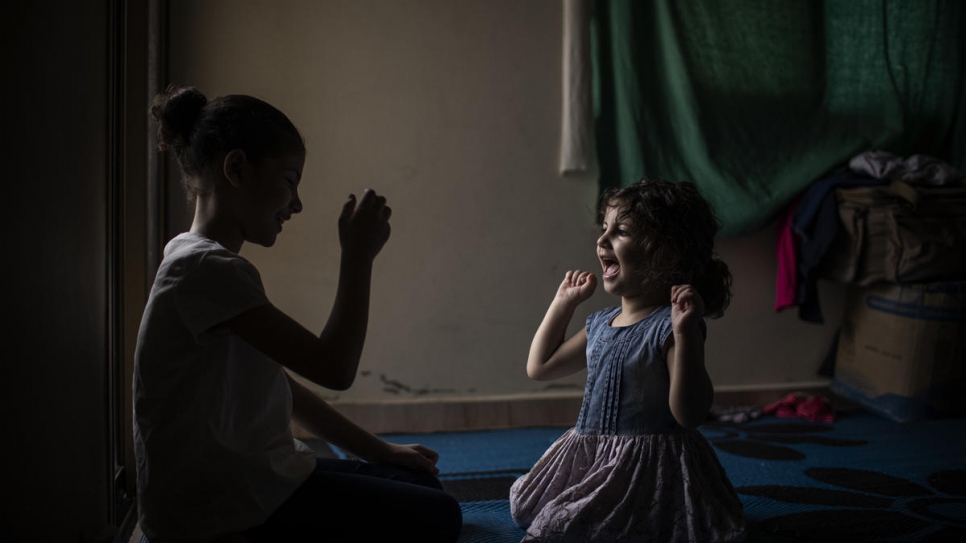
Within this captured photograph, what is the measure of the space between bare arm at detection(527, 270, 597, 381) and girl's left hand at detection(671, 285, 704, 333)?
0.95 feet

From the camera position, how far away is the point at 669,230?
1.54m

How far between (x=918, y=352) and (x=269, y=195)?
2.27 m

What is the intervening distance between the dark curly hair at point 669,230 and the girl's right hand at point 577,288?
0.38 feet

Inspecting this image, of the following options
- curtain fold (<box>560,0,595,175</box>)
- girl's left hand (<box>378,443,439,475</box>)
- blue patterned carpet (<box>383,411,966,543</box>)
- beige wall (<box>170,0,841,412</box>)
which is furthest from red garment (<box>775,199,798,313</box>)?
girl's left hand (<box>378,443,439,475</box>)

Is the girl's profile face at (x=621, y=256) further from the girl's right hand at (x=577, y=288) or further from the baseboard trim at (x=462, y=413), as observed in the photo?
the baseboard trim at (x=462, y=413)

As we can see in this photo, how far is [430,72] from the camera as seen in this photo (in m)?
2.49

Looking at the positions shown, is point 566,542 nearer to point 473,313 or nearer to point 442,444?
point 442,444

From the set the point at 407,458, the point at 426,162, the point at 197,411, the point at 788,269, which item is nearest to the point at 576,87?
the point at 426,162

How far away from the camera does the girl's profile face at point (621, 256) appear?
1.57m

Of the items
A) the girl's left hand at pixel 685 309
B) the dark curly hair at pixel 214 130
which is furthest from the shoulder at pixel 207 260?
the girl's left hand at pixel 685 309

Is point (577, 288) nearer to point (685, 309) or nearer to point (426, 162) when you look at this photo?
point (685, 309)

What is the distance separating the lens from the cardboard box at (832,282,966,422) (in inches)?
100

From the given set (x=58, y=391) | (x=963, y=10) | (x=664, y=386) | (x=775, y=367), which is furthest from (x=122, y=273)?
(x=963, y=10)

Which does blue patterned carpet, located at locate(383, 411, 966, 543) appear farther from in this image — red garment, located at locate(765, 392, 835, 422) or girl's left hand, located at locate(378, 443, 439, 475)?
girl's left hand, located at locate(378, 443, 439, 475)
